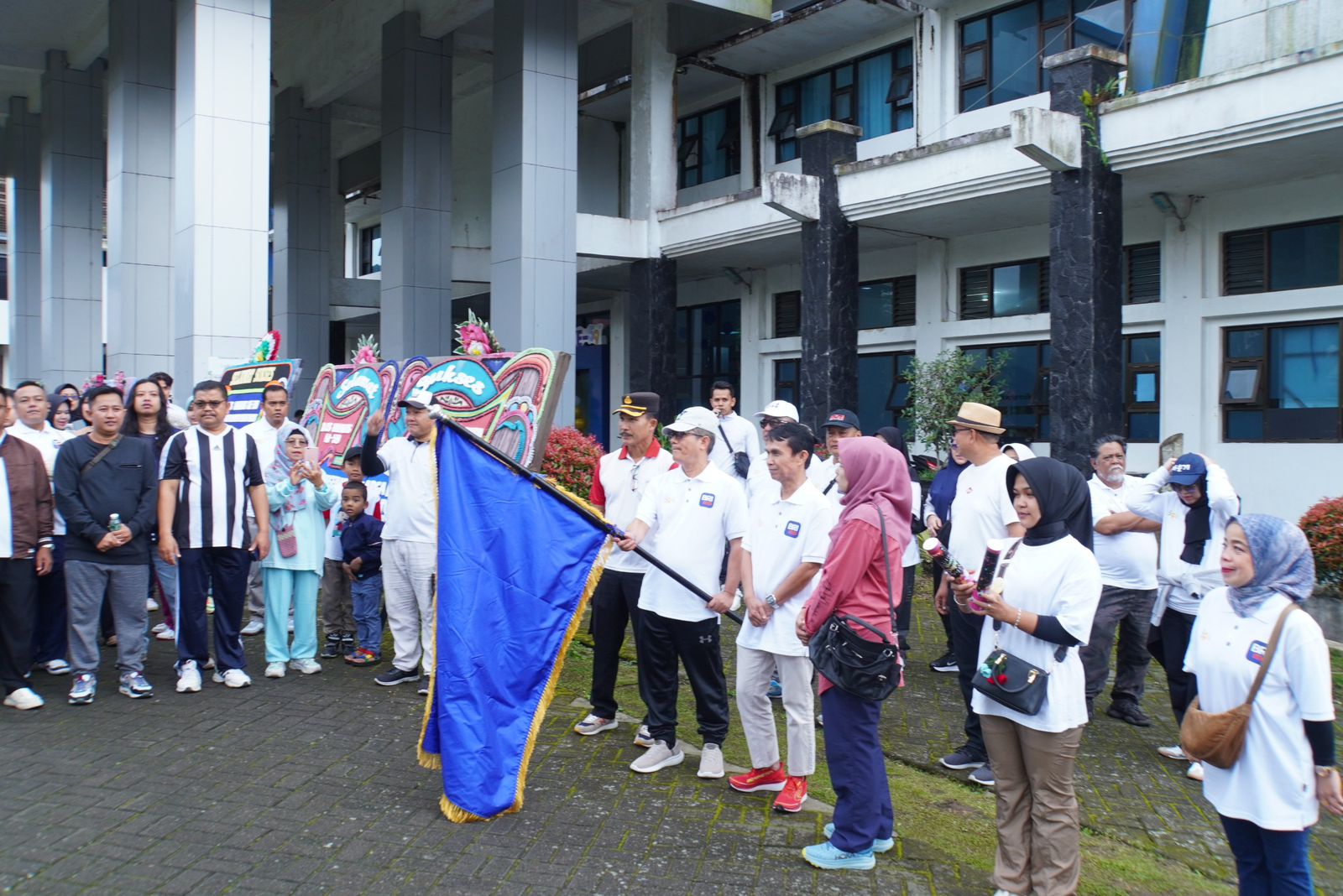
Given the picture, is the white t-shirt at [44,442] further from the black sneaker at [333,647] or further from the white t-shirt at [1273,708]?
the white t-shirt at [1273,708]

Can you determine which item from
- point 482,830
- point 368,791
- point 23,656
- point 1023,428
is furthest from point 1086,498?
point 1023,428

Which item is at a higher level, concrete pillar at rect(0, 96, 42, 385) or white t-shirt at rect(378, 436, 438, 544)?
concrete pillar at rect(0, 96, 42, 385)

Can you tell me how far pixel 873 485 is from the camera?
4559 mm

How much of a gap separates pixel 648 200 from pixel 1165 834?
1450 centimetres

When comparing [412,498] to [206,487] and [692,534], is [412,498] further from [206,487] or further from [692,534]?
[692,534]

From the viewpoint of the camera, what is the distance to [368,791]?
16.8 ft

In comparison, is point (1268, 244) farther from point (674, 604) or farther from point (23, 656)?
point (23, 656)

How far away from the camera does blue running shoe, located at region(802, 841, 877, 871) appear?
172 inches

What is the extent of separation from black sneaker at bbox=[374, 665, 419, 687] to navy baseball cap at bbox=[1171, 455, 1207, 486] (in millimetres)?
5010

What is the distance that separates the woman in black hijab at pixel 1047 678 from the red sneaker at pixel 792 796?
1.04 metres

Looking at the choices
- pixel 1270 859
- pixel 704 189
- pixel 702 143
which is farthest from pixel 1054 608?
pixel 702 143

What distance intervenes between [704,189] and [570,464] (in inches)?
468

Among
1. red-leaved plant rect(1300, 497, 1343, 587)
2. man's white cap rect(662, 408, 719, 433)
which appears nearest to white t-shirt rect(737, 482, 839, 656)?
man's white cap rect(662, 408, 719, 433)

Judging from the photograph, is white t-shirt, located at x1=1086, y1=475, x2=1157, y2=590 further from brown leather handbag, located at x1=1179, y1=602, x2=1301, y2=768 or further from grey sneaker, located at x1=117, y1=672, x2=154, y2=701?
grey sneaker, located at x1=117, y1=672, x2=154, y2=701
